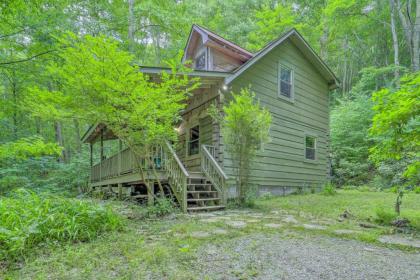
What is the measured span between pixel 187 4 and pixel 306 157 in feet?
34.2

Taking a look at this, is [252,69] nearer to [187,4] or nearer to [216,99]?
[216,99]

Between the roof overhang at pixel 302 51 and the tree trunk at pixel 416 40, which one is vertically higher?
the tree trunk at pixel 416 40

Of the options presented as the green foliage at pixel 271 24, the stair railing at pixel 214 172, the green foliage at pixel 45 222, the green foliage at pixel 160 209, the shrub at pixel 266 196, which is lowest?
the shrub at pixel 266 196

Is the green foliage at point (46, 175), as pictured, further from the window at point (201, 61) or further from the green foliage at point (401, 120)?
the green foliage at point (401, 120)

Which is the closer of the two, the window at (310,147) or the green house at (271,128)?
the green house at (271,128)

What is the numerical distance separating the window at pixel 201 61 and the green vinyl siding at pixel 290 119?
89.6 inches

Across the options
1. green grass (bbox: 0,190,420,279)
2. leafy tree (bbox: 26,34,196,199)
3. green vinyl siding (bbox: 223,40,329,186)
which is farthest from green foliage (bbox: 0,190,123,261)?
green vinyl siding (bbox: 223,40,329,186)

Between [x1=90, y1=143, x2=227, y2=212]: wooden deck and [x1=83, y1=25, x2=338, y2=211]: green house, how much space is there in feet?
0.11

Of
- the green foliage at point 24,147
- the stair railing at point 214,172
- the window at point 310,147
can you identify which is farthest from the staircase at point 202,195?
the window at point 310,147

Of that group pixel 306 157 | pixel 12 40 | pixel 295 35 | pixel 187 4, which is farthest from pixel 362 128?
pixel 12 40

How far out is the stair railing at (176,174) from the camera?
5898mm

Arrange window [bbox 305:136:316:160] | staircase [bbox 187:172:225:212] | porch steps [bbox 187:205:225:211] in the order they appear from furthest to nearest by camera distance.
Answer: window [bbox 305:136:316:160], staircase [bbox 187:172:225:212], porch steps [bbox 187:205:225:211]

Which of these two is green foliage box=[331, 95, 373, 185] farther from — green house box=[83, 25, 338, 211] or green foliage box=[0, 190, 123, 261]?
green foliage box=[0, 190, 123, 261]

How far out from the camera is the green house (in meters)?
7.78
